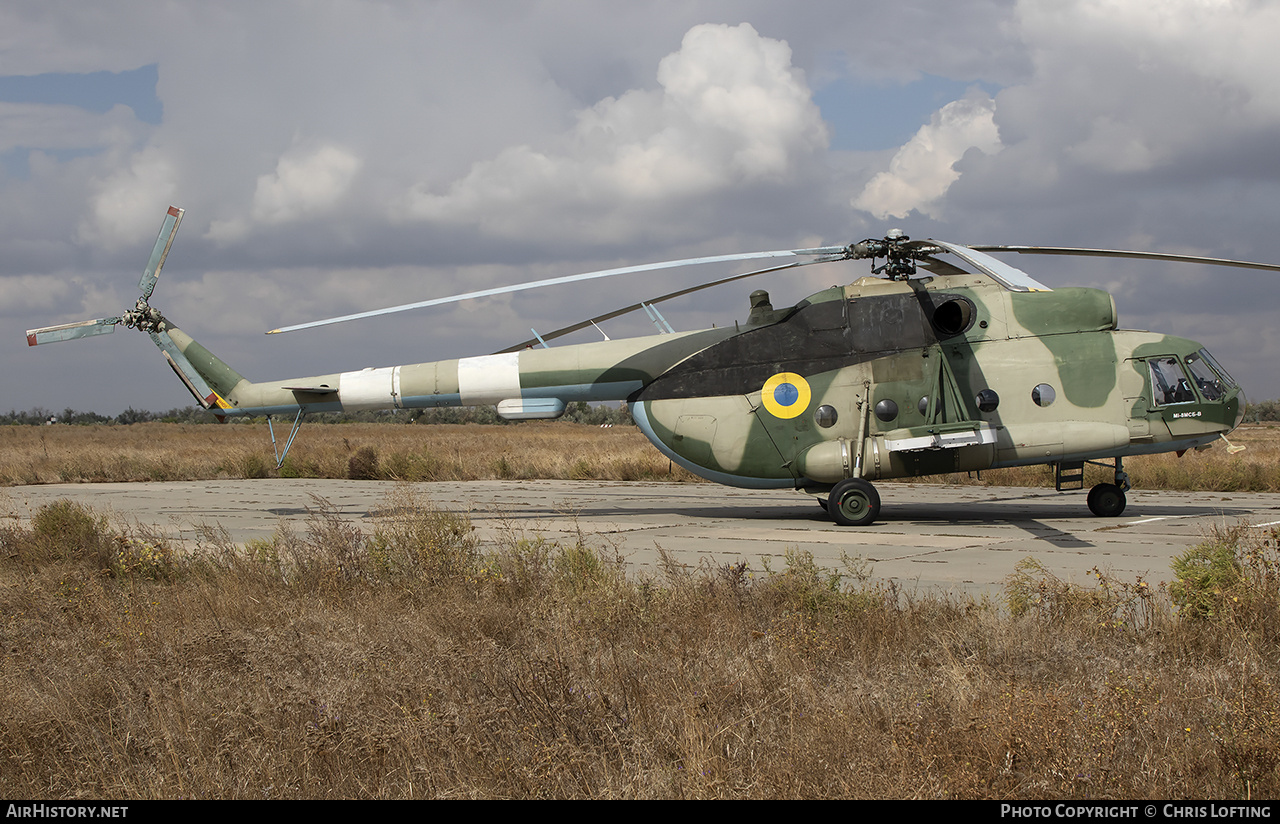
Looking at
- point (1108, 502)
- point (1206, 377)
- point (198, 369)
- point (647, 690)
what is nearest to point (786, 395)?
point (1108, 502)

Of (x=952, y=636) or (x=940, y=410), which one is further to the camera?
(x=940, y=410)

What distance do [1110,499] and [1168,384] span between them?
6.70ft

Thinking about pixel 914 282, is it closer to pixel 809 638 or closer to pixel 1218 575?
pixel 1218 575

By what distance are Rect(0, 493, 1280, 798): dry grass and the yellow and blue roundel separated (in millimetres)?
6228

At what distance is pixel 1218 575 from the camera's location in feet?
21.2

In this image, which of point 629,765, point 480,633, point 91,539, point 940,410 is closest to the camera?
point 629,765

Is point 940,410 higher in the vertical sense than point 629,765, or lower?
higher

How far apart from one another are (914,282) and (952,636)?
871 centimetres

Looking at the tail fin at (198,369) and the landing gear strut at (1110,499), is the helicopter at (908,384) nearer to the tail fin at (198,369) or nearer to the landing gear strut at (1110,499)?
the landing gear strut at (1110,499)

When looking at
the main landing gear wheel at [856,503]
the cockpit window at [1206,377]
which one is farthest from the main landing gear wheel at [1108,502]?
the main landing gear wheel at [856,503]

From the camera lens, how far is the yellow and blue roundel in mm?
13742

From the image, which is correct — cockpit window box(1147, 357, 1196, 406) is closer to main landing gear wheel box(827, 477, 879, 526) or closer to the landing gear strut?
the landing gear strut

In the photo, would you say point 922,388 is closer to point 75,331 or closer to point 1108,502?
point 1108,502
